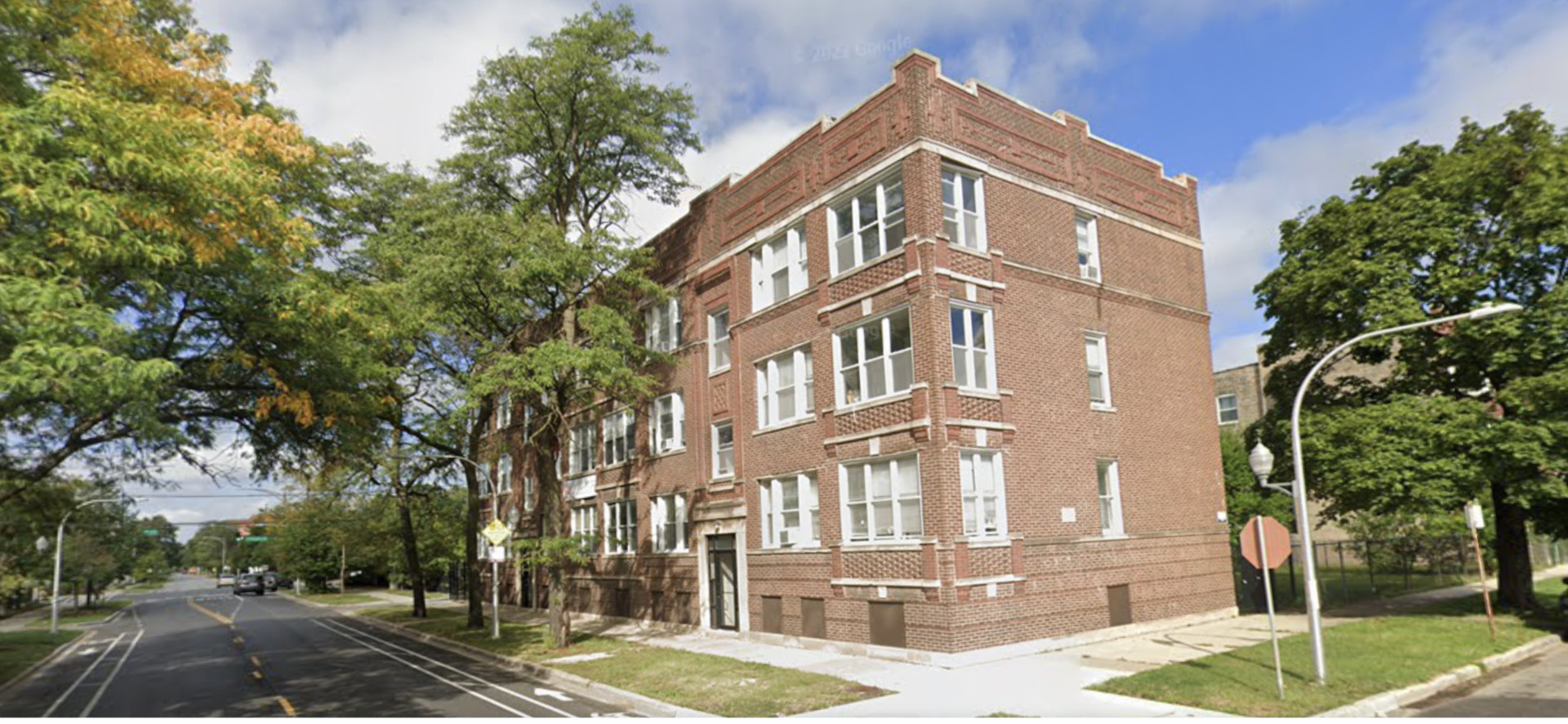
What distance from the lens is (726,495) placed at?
82.2 ft

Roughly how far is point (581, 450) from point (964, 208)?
2007 centimetres

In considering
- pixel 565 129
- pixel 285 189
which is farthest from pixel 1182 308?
pixel 285 189

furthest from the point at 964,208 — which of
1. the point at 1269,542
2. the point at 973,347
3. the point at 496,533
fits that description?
the point at 496,533

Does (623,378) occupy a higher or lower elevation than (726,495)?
higher

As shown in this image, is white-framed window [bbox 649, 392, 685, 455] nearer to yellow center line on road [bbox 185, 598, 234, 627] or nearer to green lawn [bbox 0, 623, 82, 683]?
green lawn [bbox 0, 623, 82, 683]

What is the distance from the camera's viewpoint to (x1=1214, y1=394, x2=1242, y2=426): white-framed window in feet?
162

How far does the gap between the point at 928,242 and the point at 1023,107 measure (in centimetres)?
552

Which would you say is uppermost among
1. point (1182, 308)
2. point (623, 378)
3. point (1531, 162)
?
point (1531, 162)

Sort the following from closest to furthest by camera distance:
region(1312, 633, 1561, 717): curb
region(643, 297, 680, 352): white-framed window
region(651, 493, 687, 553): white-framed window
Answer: region(1312, 633, 1561, 717): curb → region(651, 493, 687, 553): white-framed window → region(643, 297, 680, 352): white-framed window

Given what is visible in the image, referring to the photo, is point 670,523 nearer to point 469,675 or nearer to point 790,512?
point 790,512

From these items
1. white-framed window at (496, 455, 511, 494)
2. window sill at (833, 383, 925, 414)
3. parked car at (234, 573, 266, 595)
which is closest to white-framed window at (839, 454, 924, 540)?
window sill at (833, 383, 925, 414)

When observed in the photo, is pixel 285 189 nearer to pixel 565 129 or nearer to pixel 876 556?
pixel 565 129

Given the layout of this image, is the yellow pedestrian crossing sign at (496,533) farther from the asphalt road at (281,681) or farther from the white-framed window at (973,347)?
the white-framed window at (973,347)

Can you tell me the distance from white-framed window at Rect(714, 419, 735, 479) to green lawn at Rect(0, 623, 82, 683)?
18.7 meters
